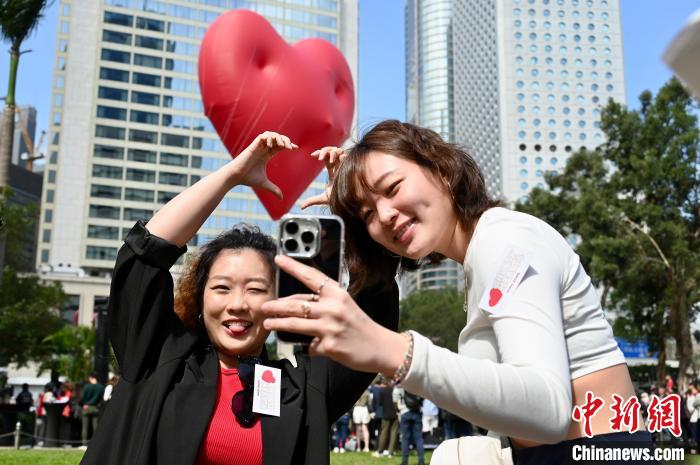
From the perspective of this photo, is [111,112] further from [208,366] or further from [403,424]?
[208,366]

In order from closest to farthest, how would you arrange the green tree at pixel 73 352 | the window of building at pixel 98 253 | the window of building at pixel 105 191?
1. the green tree at pixel 73 352
2. the window of building at pixel 98 253
3. the window of building at pixel 105 191

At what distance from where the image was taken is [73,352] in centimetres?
4372

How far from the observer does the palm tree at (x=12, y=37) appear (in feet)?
52.2

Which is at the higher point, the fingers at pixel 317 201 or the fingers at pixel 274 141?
the fingers at pixel 274 141

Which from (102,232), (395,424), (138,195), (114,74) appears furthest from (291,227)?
(114,74)

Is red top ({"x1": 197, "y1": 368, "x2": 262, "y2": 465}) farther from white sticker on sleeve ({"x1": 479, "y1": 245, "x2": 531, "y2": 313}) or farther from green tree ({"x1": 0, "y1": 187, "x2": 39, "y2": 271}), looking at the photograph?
green tree ({"x1": 0, "y1": 187, "x2": 39, "y2": 271})

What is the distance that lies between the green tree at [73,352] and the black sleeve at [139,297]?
135ft

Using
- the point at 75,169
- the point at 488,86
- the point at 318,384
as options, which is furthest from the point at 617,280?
the point at 488,86

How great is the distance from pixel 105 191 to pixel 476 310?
258 ft

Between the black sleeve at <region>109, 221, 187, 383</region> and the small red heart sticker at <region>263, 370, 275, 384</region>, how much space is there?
0.41m

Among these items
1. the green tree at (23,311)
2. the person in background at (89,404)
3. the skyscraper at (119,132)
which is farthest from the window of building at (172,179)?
the person in background at (89,404)

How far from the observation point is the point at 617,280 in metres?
21.2

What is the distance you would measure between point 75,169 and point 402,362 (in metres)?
79.7

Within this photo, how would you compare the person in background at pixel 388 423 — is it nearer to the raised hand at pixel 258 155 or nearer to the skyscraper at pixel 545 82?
the raised hand at pixel 258 155
